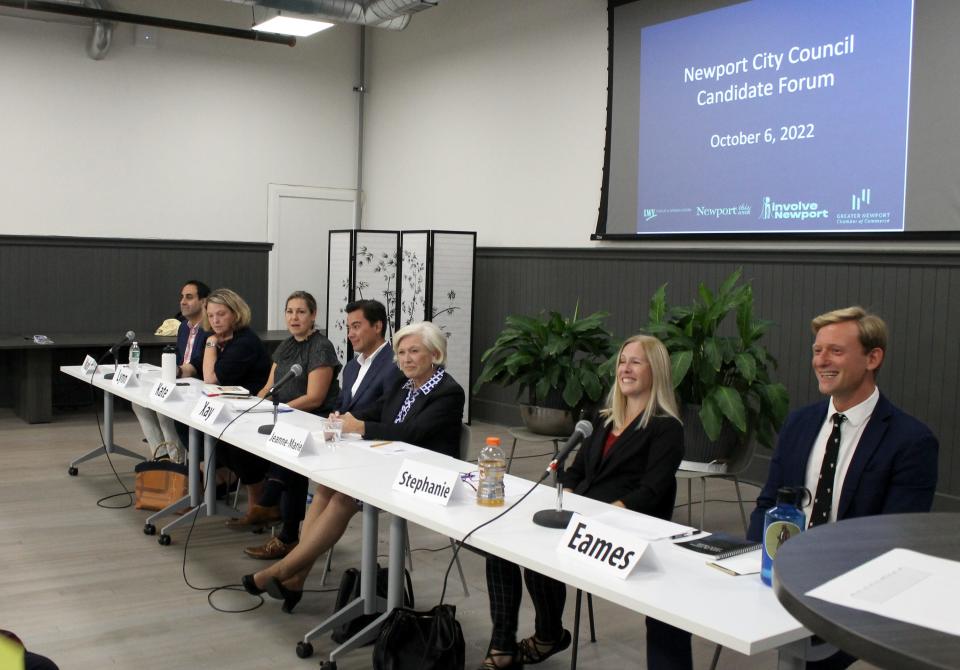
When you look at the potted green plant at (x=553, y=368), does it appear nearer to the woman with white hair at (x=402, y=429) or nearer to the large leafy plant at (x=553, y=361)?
the large leafy plant at (x=553, y=361)

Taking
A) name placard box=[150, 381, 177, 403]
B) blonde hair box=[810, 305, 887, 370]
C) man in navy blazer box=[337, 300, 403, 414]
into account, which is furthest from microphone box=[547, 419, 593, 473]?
name placard box=[150, 381, 177, 403]

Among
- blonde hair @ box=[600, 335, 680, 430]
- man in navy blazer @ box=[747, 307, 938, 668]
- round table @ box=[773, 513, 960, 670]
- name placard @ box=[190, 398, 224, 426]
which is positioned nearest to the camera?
round table @ box=[773, 513, 960, 670]

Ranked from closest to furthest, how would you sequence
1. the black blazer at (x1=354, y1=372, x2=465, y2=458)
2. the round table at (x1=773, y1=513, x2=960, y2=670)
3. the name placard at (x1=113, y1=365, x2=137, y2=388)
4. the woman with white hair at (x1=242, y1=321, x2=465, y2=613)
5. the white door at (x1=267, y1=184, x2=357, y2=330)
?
the round table at (x1=773, y1=513, x2=960, y2=670), the woman with white hair at (x1=242, y1=321, x2=465, y2=613), the black blazer at (x1=354, y1=372, x2=465, y2=458), the name placard at (x1=113, y1=365, x2=137, y2=388), the white door at (x1=267, y1=184, x2=357, y2=330)

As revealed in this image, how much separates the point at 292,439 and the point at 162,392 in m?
1.47

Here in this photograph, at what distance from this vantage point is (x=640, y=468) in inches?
127

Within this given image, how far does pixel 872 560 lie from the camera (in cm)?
136

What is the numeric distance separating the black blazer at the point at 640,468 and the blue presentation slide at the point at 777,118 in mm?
3015

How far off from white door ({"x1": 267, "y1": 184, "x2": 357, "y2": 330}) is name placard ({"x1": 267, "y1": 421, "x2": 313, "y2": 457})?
21.4 feet

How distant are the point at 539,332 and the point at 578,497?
2.55m

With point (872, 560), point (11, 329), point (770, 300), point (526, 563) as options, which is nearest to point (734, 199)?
point (770, 300)

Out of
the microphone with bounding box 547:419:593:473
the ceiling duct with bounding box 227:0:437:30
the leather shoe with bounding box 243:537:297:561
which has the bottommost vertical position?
the leather shoe with bounding box 243:537:297:561

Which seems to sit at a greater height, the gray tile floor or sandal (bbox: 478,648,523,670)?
sandal (bbox: 478,648,523,670)

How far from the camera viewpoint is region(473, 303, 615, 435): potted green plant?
5219mm

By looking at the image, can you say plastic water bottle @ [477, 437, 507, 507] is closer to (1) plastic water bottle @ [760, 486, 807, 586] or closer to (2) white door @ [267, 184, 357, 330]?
(1) plastic water bottle @ [760, 486, 807, 586]
